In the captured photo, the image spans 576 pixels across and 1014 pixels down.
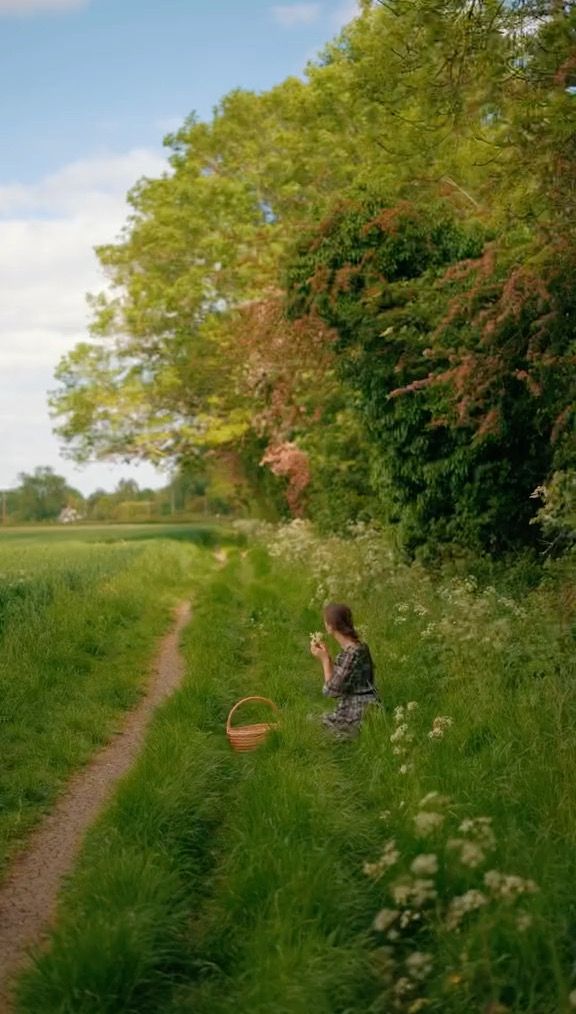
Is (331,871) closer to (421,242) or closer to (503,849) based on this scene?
(503,849)

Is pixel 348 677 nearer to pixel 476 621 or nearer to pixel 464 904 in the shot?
pixel 476 621

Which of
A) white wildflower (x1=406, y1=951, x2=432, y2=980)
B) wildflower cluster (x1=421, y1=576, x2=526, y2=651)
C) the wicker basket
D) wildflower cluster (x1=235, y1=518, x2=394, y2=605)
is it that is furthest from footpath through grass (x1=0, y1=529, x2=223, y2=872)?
wildflower cluster (x1=421, y1=576, x2=526, y2=651)

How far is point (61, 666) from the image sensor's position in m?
10.8

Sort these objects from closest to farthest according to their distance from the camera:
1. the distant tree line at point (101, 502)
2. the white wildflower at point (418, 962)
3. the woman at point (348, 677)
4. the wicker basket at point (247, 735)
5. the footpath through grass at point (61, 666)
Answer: the white wildflower at point (418, 962) < the footpath through grass at point (61, 666) < the wicker basket at point (247, 735) < the woman at point (348, 677) < the distant tree line at point (101, 502)

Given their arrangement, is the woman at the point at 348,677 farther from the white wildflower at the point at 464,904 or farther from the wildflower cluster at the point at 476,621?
the white wildflower at the point at 464,904

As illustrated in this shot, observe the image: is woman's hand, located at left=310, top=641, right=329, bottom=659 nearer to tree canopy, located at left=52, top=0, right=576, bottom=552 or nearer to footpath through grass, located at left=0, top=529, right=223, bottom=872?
footpath through grass, located at left=0, top=529, right=223, bottom=872

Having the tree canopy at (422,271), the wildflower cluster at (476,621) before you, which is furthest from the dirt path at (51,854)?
the tree canopy at (422,271)

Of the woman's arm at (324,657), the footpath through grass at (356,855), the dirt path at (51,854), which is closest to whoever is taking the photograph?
the footpath through grass at (356,855)

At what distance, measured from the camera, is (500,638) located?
8.89 meters

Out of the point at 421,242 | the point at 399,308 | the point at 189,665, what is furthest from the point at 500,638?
the point at 421,242

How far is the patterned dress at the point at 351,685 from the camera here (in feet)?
26.2

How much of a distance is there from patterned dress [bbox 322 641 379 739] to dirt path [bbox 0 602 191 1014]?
1.73 metres

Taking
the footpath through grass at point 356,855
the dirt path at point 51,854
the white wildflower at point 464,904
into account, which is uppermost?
the white wildflower at point 464,904

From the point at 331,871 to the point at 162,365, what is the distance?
3296cm
